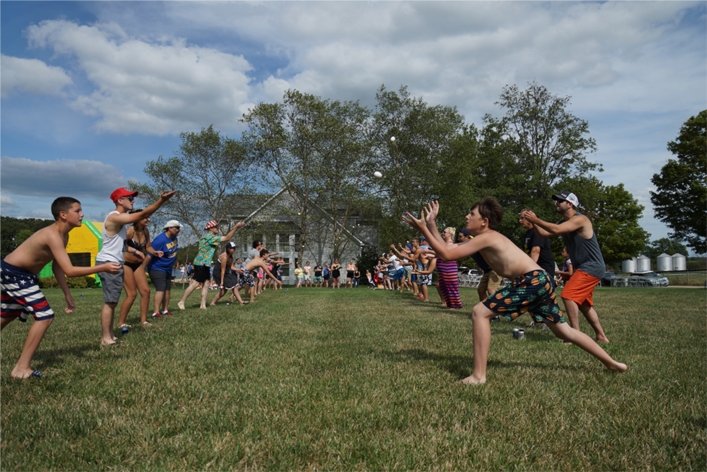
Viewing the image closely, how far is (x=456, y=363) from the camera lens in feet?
17.4

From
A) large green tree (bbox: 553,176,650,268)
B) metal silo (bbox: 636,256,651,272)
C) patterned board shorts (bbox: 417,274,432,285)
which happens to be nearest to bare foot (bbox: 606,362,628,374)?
patterned board shorts (bbox: 417,274,432,285)

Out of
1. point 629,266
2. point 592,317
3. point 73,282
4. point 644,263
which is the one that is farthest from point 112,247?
point 629,266

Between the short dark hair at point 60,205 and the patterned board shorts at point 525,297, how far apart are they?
4.15m

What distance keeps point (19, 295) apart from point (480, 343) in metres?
4.26

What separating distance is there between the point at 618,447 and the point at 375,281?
1196 inches

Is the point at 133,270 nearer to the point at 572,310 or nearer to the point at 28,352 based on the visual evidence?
the point at 28,352

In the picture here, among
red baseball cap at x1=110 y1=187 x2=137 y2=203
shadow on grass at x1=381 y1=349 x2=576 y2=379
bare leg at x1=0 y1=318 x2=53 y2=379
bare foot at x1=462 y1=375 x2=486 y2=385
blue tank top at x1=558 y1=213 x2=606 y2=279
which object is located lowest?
shadow on grass at x1=381 y1=349 x2=576 y2=379

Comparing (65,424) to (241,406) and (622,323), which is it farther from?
(622,323)

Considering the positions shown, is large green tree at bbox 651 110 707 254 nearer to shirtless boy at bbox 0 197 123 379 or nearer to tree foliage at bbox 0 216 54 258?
shirtless boy at bbox 0 197 123 379

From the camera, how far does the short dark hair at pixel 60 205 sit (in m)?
4.79

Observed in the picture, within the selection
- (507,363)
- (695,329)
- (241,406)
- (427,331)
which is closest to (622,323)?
(695,329)

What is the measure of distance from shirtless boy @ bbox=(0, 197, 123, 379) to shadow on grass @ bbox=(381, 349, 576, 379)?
3.15 metres

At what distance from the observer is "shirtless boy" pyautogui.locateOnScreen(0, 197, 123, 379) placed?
15.0 feet

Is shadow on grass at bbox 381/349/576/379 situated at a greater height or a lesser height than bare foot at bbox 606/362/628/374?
lesser
